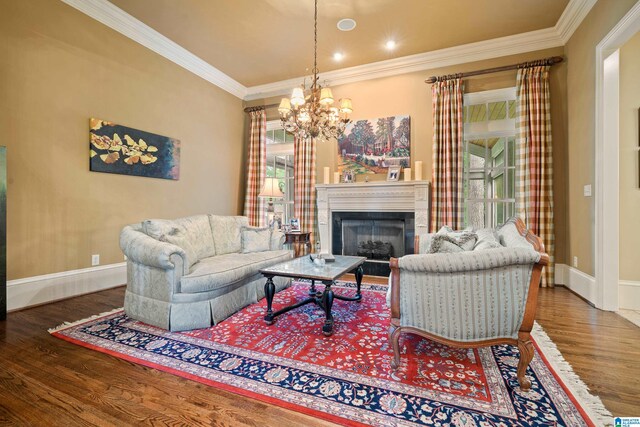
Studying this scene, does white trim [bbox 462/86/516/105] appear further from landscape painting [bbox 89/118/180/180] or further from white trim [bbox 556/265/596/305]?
landscape painting [bbox 89/118/180/180]

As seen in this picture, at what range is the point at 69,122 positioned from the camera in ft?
10.7

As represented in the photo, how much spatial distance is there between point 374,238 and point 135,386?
384 centimetres

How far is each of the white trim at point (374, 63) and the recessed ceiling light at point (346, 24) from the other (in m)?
1.10

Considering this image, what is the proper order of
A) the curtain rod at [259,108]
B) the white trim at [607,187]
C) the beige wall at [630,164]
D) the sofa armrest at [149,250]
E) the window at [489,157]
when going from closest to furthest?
the sofa armrest at [149,250] → the white trim at [607,187] → the beige wall at [630,164] → the window at [489,157] → the curtain rod at [259,108]

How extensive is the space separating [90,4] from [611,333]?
6187 millimetres

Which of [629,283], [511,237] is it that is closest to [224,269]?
[511,237]

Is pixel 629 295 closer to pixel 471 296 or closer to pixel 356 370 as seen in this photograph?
pixel 471 296

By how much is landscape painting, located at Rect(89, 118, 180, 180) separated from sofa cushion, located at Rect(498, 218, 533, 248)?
4315mm

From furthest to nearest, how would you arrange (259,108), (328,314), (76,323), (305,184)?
(259,108)
(305,184)
(76,323)
(328,314)

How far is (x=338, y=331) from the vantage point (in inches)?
98.3

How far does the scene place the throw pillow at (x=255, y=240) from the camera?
3.84 metres

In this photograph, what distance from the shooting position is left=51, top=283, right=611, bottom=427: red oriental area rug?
150cm

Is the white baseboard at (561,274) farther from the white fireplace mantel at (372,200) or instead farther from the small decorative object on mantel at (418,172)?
the small decorative object on mantel at (418,172)

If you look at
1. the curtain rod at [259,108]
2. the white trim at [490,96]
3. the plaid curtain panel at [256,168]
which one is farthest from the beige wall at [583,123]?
the plaid curtain panel at [256,168]
